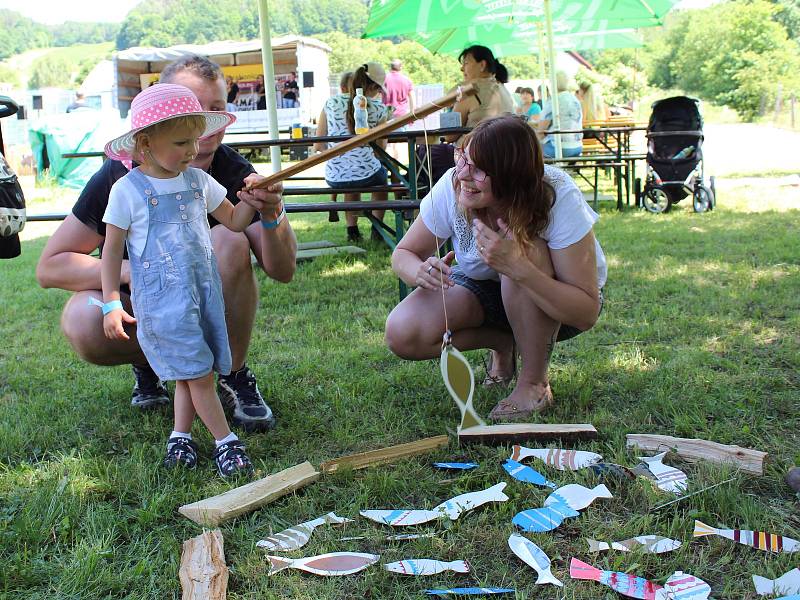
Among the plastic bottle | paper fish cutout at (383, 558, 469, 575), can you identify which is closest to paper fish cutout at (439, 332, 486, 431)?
paper fish cutout at (383, 558, 469, 575)

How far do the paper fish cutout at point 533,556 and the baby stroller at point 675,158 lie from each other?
680cm

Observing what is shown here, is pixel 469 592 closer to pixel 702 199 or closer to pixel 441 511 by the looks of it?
pixel 441 511

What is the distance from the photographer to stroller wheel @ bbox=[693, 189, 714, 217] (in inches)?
306

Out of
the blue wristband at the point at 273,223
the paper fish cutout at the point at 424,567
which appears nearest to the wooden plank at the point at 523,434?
the paper fish cutout at the point at 424,567

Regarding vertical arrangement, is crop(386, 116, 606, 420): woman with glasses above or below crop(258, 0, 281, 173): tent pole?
below

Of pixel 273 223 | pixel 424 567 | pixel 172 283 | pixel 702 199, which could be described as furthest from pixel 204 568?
pixel 702 199

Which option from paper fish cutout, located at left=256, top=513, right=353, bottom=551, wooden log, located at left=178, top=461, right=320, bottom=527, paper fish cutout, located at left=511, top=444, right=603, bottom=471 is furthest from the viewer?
paper fish cutout, located at left=511, top=444, right=603, bottom=471

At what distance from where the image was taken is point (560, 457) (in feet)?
7.23

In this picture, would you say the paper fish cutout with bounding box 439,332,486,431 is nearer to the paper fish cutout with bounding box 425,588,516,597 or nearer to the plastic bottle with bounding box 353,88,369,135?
the paper fish cutout with bounding box 425,588,516,597

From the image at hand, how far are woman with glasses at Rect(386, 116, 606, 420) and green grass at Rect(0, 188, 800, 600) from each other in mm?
226

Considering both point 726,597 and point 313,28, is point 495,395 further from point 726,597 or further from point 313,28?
point 313,28

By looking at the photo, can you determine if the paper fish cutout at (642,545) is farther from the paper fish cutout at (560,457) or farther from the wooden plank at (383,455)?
the wooden plank at (383,455)

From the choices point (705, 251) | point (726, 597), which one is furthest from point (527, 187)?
point (705, 251)

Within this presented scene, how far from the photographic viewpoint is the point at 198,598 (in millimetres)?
1574
